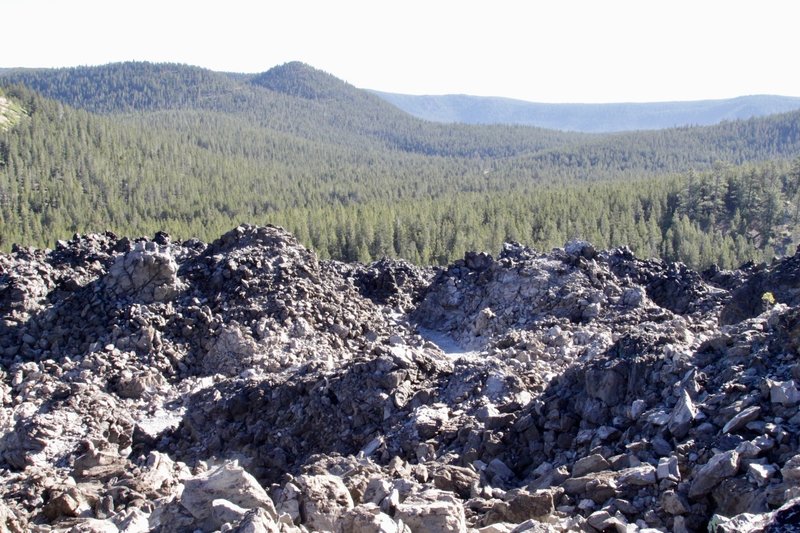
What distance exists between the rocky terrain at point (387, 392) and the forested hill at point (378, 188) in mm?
22939

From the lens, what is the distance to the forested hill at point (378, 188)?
2250 inches

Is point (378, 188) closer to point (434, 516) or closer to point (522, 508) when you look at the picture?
point (522, 508)

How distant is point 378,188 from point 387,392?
3262 inches

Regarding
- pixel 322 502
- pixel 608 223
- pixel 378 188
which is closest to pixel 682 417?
pixel 322 502

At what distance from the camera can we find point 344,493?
10.5 meters

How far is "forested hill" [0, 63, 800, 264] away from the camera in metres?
57.2

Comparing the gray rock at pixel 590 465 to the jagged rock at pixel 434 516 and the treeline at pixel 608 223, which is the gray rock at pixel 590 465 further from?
the treeline at pixel 608 223

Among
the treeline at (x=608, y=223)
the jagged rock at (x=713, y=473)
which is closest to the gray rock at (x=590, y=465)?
the jagged rock at (x=713, y=473)

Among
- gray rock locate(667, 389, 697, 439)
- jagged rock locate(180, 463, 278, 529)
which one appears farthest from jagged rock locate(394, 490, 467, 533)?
gray rock locate(667, 389, 697, 439)

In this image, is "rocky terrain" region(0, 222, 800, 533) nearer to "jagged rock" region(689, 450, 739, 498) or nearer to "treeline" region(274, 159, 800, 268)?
"jagged rock" region(689, 450, 739, 498)

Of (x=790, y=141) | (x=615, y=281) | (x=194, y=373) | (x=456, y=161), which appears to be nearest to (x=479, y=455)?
(x=194, y=373)

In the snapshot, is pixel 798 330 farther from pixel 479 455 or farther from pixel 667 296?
pixel 667 296

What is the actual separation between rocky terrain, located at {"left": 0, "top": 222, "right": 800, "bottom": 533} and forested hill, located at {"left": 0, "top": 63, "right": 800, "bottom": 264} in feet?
75.3

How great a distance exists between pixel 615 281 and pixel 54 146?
80548 mm
